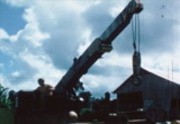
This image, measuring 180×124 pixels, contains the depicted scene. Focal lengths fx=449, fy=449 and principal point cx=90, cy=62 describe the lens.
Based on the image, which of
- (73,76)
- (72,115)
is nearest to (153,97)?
(73,76)

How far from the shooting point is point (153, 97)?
121 feet

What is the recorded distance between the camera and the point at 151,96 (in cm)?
3712

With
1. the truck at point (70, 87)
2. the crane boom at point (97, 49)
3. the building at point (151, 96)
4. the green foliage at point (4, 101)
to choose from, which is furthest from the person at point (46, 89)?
the building at point (151, 96)

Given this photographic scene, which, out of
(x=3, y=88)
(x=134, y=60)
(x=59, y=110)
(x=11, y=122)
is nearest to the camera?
(x=59, y=110)

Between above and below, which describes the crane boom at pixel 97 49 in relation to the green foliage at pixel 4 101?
above

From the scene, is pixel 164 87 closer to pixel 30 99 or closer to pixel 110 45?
pixel 110 45

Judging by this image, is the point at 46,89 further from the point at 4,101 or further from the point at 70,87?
the point at 70,87

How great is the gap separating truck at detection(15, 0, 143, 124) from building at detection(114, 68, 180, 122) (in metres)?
9.65

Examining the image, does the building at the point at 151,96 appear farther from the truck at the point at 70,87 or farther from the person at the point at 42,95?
the person at the point at 42,95

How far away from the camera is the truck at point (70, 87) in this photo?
29.2 ft

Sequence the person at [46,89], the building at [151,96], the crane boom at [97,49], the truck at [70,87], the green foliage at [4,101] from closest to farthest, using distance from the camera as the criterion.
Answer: the truck at [70,87] < the person at [46,89] < the green foliage at [4,101] < the crane boom at [97,49] < the building at [151,96]

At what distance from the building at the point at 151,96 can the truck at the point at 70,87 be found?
9648 millimetres

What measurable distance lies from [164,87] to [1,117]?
26.1m

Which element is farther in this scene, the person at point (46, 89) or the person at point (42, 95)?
the person at point (46, 89)
